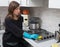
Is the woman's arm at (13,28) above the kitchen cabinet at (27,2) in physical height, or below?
below

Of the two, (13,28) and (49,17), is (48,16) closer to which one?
(49,17)

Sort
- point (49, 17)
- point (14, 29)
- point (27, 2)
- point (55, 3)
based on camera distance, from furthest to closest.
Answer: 1. point (27, 2)
2. point (49, 17)
3. point (14, 29)
4. point (55, 3)

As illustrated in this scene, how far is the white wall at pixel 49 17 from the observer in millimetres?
2707

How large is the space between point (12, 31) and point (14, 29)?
50mm

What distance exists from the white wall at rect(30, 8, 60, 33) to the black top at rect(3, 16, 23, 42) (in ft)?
2.18

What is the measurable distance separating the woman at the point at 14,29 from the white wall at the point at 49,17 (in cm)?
59

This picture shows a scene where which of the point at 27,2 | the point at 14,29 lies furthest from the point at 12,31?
the point at 27,2

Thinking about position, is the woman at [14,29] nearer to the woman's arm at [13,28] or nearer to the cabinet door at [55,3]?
the woman's arm at [13,28]

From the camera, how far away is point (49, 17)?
2.92 meters

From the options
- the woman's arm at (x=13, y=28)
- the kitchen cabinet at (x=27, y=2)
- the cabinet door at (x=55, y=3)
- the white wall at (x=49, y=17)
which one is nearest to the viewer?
the cabinet door at (x=55, y=3)

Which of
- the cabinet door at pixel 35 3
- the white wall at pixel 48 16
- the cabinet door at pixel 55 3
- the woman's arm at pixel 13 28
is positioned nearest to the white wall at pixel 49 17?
the white wall at pixel 48 16

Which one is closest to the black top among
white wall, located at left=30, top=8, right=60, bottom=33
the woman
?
the woman

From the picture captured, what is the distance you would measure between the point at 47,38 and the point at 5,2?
48.6 inches

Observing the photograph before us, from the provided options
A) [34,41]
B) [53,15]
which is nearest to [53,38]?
[34,41]
